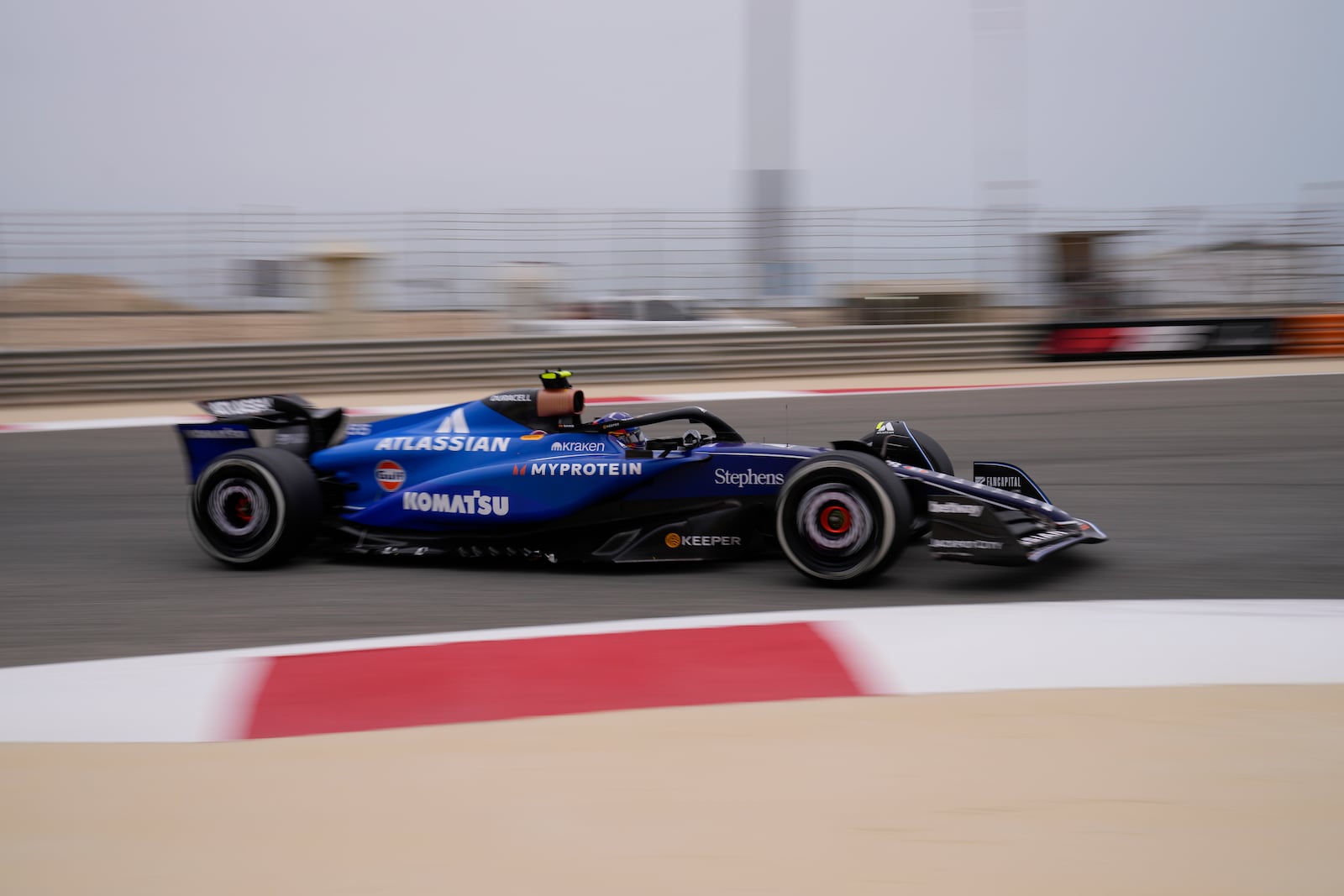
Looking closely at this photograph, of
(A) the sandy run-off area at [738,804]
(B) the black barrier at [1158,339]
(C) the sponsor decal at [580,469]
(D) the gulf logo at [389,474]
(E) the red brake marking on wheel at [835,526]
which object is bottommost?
(A) the sandy run-off area at [738,804]

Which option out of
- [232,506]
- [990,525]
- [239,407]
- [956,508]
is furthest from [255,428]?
[990,525]

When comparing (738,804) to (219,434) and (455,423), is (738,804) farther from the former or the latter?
(219,434)

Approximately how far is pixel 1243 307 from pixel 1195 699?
13.4 metres

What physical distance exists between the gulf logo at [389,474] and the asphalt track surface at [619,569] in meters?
0.37

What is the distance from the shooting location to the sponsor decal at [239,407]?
220 inches

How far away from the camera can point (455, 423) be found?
532 centimetres

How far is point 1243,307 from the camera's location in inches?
589

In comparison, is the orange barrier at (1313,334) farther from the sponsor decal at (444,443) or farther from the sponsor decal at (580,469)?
the sponsor decal at (444,443)

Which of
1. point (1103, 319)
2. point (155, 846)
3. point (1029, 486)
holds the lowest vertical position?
point (155, 846)

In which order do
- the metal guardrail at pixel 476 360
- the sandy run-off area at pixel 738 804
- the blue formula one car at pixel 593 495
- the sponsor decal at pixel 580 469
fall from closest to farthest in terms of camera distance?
the sandy run-off area at pixel 738 804 → the blue formula one car at pixel 593 495 → the sponsor decal at pixel 580 469 → the metal guardrail at pixel 476 360

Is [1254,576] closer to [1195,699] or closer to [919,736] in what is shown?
[1195,699]

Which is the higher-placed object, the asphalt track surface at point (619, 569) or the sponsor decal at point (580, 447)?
the sponsor decal at point (580, 447)

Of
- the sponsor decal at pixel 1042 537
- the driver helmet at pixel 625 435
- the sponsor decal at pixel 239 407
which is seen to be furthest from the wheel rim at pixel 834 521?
the sponsor decal at pixel 239 407

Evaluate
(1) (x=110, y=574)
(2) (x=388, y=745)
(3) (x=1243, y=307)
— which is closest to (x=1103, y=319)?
(3) (x=1243, y=307)
